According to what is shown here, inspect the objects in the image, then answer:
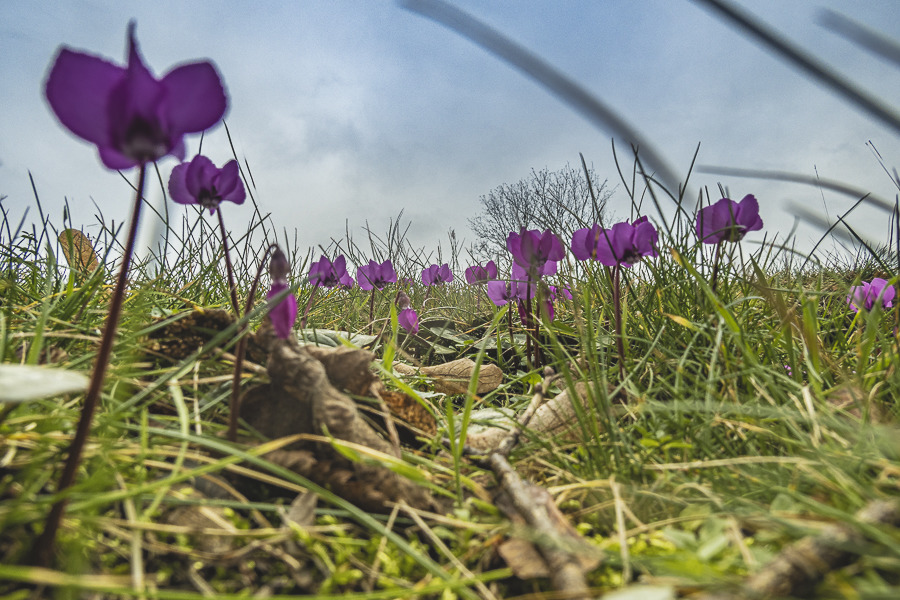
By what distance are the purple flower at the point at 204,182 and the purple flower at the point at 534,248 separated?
3.03 ft

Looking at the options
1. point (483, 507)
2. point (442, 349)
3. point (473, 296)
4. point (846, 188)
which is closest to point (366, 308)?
point (473, 296)

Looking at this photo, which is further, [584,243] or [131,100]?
[584,243]

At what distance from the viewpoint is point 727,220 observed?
1763 millimetres

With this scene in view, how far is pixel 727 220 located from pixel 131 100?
5.71 feet

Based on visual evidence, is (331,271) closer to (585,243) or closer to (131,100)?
(585,243)

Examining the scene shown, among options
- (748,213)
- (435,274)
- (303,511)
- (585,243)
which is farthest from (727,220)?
(435,274)

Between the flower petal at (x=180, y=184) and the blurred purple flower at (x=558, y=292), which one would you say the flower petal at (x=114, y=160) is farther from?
the blurred purple flower at (x=558, y=292)

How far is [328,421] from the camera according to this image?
1.01m

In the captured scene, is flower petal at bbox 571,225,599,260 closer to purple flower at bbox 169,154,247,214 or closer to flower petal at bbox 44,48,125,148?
purple flower at bbox 169,154,247,214

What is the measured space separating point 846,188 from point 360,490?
854mm

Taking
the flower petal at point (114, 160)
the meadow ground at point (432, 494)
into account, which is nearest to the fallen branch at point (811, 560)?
the meadow ground at point (432, 494)

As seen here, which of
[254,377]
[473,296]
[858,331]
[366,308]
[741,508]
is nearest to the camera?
[741,508]

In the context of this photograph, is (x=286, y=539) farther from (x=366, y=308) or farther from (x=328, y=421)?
(x=366, y=308)

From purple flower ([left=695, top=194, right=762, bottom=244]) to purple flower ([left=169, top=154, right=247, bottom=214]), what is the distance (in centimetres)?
147
